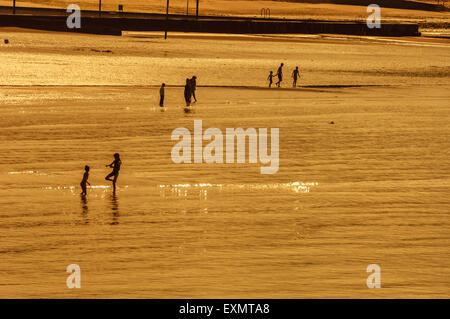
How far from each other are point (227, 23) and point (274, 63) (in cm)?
4741

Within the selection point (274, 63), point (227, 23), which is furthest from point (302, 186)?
point (227, 23)

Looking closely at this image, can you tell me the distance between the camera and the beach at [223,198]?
49.3 ft

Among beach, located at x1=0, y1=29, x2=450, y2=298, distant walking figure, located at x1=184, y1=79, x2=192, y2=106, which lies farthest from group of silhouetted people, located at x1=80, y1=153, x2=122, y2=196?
distant walking figure, located at x1=184, y1=79, x2=192, y2=106

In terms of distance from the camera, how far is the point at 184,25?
108 m

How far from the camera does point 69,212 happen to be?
18.8m

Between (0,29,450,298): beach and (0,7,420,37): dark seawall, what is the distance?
55.1 metres

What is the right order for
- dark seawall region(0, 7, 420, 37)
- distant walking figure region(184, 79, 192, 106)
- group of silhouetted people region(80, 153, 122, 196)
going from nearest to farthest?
group of silhouetted people region(80, 153, 122, 196) → distant walking figure region(184, 79, 192, 106) → dark seawall region(0, 7, 420, 37)

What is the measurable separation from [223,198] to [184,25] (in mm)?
89322

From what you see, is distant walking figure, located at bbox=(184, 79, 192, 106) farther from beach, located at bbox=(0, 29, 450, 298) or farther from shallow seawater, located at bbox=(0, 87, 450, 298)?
shallow seawater, located at bbox=(0, 87, 450, 298)

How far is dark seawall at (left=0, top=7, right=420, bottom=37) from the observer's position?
99250 mm

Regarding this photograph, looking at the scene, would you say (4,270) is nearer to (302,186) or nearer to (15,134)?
(302,186)

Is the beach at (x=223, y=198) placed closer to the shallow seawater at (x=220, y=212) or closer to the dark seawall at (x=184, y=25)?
the shallow seawater at (x=220, y=212)

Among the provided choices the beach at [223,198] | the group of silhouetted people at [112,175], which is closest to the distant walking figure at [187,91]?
the beach at [223,198]

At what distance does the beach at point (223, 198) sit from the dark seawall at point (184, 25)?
181ft
